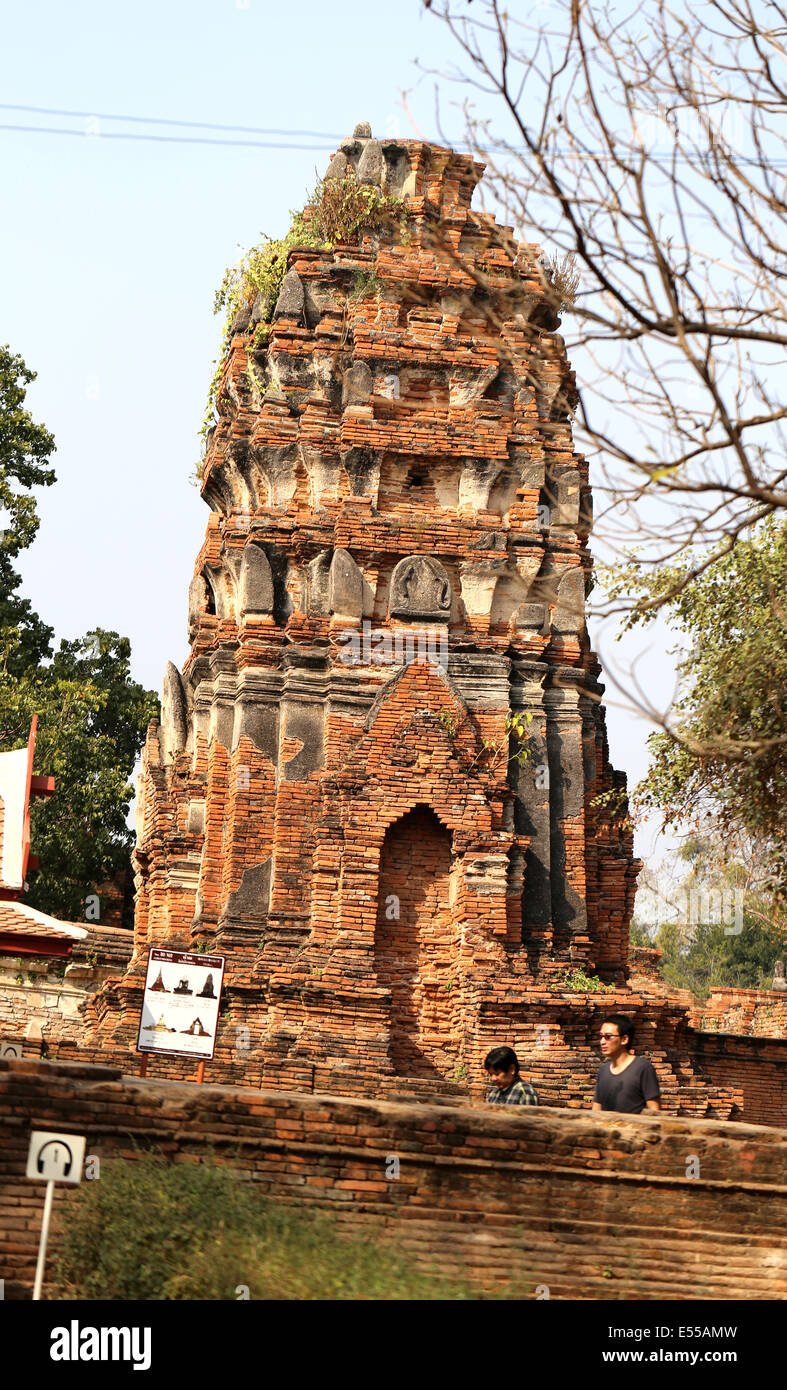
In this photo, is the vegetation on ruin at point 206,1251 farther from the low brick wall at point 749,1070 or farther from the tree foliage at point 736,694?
the low brick wall at point 749,1070

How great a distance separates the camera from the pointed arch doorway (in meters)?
→ 16.9

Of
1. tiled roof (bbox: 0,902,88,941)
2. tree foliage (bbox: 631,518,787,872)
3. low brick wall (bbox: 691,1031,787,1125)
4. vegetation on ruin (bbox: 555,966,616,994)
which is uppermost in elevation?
tree foliage (bbox: 631,518,787,872)

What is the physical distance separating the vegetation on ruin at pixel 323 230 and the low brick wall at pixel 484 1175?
12.2 meters

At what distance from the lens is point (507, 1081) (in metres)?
11.4

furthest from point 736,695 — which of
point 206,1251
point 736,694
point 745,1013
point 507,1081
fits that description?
point 745,1013

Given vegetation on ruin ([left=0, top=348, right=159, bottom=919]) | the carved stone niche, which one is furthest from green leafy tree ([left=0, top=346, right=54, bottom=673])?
the carved stone niche

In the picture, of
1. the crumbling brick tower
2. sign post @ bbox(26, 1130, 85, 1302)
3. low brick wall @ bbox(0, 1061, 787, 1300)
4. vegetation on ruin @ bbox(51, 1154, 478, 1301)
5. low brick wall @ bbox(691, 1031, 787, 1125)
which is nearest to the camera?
vegetation on ruin @ bbox(51, 1154, 478, 1301)

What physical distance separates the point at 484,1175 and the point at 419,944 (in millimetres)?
7314

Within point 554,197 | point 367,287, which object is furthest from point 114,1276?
point 367,287

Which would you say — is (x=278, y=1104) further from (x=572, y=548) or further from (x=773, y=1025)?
(x=773, y=1025)

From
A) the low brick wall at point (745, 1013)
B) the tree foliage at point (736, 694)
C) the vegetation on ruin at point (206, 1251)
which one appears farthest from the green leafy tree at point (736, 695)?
the low brick wall at point (745, 1013)

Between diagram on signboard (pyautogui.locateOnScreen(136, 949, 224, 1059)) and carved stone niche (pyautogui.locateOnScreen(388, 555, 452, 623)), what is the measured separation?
6.47 metres

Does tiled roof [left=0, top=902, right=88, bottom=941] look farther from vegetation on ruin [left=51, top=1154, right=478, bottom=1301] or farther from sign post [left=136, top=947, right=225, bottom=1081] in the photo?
vegetation on ruin [left=51, top=1154, right=478, bottom=1301]

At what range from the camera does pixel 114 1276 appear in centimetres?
825
